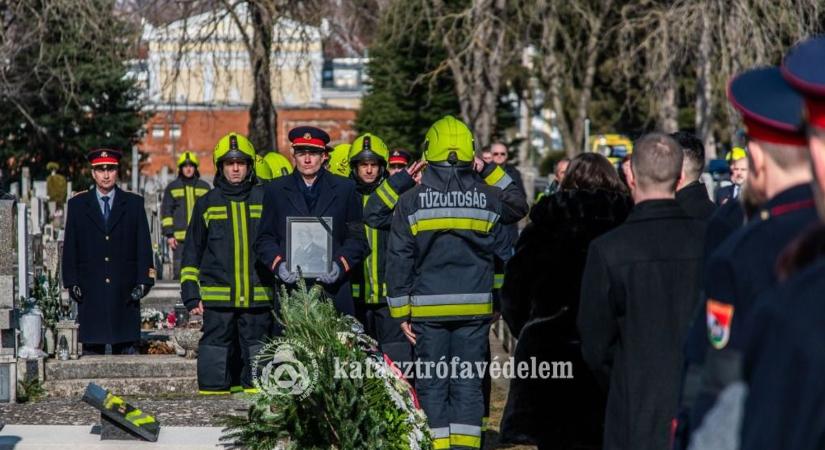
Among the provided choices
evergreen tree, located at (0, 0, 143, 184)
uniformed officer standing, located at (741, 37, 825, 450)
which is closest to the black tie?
uniformed officer standing, located at (741, 37, 825, 450)

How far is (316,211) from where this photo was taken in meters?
9.17

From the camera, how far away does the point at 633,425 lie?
17.8ft

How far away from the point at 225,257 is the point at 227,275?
131mm

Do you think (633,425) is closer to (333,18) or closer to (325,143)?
(325,143)

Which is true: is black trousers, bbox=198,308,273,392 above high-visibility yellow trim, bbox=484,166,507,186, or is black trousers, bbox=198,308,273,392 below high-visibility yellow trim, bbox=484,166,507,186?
below

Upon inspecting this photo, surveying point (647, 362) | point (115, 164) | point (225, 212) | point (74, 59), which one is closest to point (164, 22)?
point (74, 59)

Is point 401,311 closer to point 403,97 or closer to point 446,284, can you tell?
point 446,284

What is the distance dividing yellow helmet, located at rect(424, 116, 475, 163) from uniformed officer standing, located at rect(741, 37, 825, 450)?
520 centimetres

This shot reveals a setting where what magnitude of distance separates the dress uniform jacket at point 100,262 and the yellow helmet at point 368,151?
2106 mm

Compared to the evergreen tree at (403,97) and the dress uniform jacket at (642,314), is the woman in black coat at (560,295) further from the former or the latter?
the evergreen tree at (403,97)

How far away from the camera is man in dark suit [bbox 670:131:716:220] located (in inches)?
274

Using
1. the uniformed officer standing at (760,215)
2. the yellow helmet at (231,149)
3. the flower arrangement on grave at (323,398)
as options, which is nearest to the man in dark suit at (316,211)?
the yellow helmet at (231,149)

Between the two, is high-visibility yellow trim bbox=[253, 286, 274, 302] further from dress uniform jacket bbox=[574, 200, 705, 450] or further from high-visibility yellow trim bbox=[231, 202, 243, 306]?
dress uniform jacket bbox=[574, 200, 705, 450]

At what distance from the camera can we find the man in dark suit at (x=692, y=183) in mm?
6949
